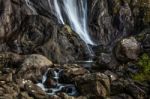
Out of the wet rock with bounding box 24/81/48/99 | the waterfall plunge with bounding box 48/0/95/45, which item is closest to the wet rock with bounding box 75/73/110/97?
the wet rock with bounding box 24/81/48/99

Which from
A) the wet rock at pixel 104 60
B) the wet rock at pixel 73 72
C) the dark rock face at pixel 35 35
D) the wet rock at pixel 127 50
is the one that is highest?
the dark rock face at pixel 35 35

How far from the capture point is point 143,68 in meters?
37.9

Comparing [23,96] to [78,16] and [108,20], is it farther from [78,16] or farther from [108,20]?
[108,20]

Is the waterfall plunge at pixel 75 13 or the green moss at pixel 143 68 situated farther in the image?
the waterfall plunge at pixel 75 13

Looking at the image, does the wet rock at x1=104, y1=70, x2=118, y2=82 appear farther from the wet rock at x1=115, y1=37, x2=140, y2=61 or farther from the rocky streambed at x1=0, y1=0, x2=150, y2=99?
the wet rock at x1=115, y1=37, x2=140, y2=61

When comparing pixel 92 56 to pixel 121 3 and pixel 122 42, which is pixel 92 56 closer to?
pixel 122 42

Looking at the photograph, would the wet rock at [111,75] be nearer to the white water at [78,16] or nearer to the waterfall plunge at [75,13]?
the waterfall plunge at [75,13]

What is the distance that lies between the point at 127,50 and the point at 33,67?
8460 mm

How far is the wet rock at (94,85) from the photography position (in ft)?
109

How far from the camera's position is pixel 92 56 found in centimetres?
4769

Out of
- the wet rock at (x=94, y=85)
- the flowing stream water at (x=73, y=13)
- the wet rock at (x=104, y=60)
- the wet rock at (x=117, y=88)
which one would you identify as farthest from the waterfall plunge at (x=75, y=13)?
the wet rock at (x=117, y=88)

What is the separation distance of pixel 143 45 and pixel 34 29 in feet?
46.6

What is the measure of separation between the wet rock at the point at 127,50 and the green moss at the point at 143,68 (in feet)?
2.27

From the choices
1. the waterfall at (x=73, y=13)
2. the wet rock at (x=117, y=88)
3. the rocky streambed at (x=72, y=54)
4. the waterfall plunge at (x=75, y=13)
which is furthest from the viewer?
the waterfall plunge at (x=75, y=13)
